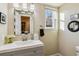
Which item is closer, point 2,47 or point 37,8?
point 2,47

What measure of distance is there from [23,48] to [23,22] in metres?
0.29

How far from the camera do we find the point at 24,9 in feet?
4.17

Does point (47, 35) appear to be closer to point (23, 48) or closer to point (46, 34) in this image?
point (46, 34)

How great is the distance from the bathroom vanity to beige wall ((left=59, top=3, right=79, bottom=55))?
263mm

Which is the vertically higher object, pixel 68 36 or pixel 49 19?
pixel 49 19

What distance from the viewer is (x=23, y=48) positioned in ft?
4.01

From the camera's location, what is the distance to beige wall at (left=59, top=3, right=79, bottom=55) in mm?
1286

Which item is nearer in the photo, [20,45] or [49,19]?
[20,45]

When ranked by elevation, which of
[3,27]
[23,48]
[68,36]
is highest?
[3,27]

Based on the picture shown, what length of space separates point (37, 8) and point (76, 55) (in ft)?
2.31

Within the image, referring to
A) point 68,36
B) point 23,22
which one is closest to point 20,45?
point 23,22

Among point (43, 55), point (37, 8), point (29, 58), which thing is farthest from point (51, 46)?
point (37, 8)

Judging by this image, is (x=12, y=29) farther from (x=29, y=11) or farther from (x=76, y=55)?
(x=76, y=55)

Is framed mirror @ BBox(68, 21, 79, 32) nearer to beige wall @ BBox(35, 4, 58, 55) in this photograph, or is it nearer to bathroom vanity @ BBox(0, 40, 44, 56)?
beige wall @ BBox(35, 4, 58, 55)
